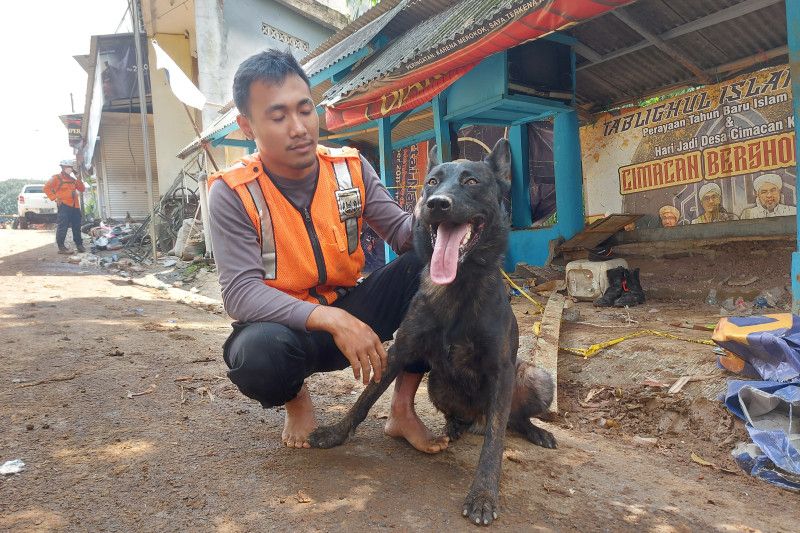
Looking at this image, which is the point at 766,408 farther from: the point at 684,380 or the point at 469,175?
the point at 469,175

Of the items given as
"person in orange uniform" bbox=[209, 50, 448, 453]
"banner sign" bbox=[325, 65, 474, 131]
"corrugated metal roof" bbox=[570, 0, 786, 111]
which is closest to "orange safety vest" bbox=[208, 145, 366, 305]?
"person in orange uniform" bbox=[209, 50, 448, 453]

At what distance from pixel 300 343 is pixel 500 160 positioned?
132 centimetres

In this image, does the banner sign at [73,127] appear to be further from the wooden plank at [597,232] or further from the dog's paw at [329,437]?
the dog's paw at [329,437]

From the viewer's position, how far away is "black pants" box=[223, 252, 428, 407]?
87.2 inches

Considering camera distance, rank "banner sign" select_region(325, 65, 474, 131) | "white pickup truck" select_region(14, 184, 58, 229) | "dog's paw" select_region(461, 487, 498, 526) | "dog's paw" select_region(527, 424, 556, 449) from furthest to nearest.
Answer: "white pickup truck" select_region(14, 184, 58, 229), "banner sign" select_region(325, 65, 474, 131), "dog's paw" select_region(527, 424, 556, 449), "dog's paw" select_region(461, 487, 498, 526)

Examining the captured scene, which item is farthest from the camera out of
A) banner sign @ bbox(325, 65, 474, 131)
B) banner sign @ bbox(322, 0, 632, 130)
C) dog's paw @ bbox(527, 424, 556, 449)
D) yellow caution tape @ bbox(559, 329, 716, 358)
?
banner sign @ bbox(325, 65, 474, 131)

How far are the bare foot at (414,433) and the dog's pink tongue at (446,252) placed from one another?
812 mm

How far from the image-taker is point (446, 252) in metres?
2.21

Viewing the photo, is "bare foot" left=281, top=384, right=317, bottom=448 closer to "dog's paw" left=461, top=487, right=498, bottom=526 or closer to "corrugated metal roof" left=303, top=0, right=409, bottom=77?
"dog's paw" left=461, top=487, right=498, bottom=526

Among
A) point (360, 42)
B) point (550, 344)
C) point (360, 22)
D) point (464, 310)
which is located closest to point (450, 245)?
point (464, 310)

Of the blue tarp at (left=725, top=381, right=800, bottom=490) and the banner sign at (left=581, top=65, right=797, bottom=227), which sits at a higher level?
the banner sign at (left=581, top=65, right=797, bottom=227)

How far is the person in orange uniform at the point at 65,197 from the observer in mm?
12023

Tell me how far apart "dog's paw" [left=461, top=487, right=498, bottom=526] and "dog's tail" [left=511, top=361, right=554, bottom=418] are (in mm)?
865

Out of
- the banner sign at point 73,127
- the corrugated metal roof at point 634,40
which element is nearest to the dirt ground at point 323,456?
the corrugated metal roof at point 634,40
